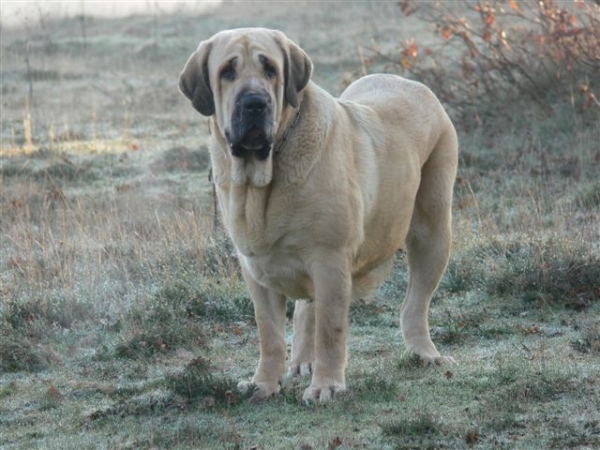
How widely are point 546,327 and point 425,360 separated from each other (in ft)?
3.77

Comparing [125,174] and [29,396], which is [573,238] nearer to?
[29,396]

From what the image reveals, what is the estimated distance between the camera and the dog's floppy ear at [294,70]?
5.27 m

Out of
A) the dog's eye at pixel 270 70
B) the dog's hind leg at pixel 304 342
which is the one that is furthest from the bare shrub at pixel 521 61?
the dog's eye at pixel 270 70

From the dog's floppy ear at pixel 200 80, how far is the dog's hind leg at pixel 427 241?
1.52m

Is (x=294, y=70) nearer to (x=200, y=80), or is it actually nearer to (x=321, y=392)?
(x=200, y=80)

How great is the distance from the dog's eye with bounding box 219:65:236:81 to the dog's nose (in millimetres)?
233

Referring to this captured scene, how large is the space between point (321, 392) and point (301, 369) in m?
0.88

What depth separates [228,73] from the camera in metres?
5.21

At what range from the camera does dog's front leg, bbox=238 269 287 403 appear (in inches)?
221

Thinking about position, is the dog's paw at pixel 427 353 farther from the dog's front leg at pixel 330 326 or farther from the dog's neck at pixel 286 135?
the dog's neck at pixel 286 135

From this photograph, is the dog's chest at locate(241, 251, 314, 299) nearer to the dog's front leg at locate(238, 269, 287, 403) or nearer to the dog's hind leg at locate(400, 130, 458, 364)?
the dog's front leg at locate(238, 269, 287, 403)

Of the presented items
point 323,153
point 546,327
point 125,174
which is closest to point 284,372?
point 323,153

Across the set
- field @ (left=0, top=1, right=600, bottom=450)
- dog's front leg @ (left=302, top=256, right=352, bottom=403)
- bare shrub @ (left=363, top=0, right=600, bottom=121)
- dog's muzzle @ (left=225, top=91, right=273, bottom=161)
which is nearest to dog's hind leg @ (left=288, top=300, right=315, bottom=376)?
field @ (left=0, top=1, right=600, bottom=450)

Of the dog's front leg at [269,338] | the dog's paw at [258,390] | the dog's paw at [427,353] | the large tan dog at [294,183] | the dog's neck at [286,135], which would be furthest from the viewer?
the dog's paw at [427,353]
